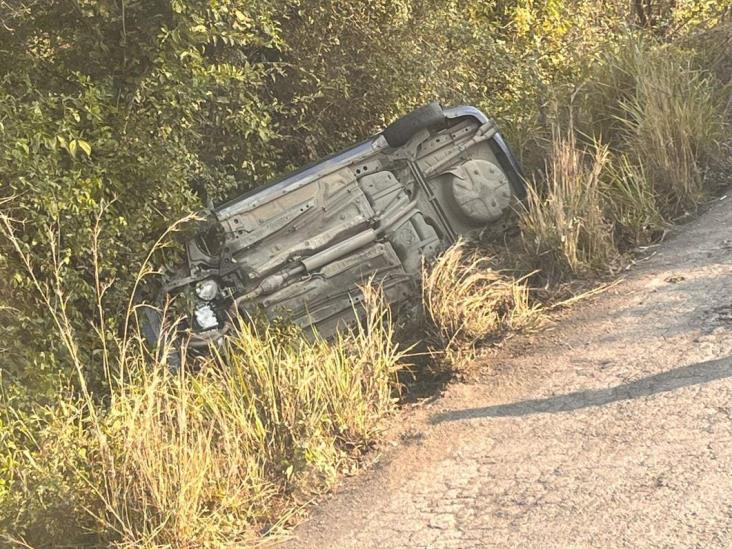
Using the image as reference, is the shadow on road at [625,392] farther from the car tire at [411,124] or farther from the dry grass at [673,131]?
the car tire at [411,124]

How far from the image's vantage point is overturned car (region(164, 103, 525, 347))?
5.85 meters

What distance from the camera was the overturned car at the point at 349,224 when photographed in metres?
5.85

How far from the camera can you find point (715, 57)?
8.45m

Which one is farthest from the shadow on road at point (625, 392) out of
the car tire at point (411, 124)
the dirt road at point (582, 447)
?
the car tire at point (411, 124)

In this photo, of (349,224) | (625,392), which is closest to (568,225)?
(349,224)

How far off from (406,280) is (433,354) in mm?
984

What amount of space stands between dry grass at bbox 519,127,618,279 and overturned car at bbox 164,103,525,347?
0.47 m

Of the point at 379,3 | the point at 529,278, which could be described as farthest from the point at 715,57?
the point at 529,278

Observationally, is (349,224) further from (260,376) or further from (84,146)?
(84,146)

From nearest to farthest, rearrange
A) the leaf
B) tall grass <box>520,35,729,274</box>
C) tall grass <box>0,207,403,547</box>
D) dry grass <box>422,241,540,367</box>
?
tall grass <box>0,207,403,547</box> → the leaf → dry grass <box>422,241,540,367</box> → tall grass <box>520,35,729,274</box>

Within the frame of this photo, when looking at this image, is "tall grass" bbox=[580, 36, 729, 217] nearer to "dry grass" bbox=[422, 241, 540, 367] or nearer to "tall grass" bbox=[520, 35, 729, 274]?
"tall grass" bbox=[520, 35, 729, 274]

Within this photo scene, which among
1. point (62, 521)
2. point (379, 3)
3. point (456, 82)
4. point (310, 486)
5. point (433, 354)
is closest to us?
point (62, 521)

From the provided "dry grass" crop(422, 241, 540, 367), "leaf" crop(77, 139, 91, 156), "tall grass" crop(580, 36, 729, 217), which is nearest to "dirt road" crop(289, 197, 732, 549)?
"dry grass" crop(422, 241, 540, 367)

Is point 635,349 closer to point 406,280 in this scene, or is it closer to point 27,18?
point 406,280
